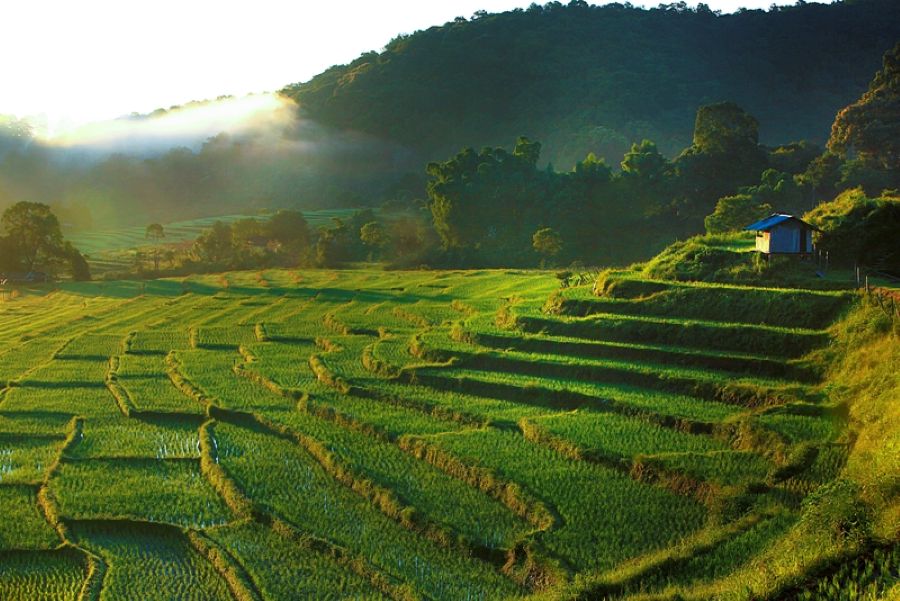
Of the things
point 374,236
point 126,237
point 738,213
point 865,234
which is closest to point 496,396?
point 865,234

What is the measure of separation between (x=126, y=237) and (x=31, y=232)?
857 inches

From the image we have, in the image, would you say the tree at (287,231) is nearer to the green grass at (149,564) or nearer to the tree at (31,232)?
the tree at (31,232)

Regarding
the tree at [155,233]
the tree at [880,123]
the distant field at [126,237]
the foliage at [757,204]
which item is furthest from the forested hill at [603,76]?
the tree at [155,233]

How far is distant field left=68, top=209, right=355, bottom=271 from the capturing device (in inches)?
2142

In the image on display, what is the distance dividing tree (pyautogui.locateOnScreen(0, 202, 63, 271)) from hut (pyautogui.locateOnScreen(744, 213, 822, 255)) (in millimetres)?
37610

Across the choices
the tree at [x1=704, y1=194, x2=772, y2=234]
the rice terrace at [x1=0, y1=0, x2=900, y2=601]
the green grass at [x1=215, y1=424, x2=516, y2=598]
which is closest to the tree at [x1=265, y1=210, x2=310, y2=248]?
the rice terrace at [x1=0, y1=0, x2=900, y2=601]

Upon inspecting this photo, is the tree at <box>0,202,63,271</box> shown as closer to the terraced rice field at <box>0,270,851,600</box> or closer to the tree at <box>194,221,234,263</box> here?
the tree at <box>194,221,234,263</box>

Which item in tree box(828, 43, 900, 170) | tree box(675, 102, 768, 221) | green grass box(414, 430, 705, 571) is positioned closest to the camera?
green grass box(414, 430, 705, 571)

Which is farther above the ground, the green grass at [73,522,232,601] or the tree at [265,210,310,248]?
the tree at [265,210,310,248]

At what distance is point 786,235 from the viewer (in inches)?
872

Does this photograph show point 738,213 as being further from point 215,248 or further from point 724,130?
point 215,248

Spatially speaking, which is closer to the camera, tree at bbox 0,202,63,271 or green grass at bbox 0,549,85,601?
green grass at bbox 0,549,85,601

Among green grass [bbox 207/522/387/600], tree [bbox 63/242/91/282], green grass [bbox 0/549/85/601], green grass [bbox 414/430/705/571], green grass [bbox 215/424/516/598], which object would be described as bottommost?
green grass [bbox 0/549/85/601]

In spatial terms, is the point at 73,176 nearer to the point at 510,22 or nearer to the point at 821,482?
the point at 510,22
